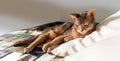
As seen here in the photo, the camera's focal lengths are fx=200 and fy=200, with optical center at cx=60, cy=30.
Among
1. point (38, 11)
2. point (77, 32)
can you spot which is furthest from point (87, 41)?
point (38, 11)

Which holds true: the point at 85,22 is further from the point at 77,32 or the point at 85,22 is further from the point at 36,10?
the point at 36,10

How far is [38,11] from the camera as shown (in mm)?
1736

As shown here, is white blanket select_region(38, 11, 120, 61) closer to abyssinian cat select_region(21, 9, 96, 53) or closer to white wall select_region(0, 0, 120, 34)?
abyssinian cat select_region(21, 9, 96, 53)

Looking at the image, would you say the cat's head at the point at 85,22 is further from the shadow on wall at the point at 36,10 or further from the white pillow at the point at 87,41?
the shadow on wall at the point at 36,10

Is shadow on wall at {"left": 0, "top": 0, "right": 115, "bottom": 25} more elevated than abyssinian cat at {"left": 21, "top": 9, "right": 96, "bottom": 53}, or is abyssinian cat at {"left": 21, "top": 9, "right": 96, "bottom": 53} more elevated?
shadow on wall at {"left": 0, "top": 0, "right": 115, "bottom": 25}

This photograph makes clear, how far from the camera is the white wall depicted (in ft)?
5.04

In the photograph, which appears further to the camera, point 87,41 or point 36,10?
point 36,10

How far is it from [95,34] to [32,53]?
14.0 inches

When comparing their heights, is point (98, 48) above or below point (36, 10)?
below

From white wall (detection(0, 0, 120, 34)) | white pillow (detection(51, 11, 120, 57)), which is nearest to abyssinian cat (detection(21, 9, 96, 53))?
white pillow (detection(51, 11, 120, 57))

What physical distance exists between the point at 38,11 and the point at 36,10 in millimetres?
20

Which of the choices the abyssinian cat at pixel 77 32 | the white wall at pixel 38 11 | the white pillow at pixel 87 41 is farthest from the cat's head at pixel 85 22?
the white wall at pixel 38 11

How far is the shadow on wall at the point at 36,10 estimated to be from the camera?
5.47 ft

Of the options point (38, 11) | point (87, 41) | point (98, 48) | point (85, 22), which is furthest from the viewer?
point (38, 11)
